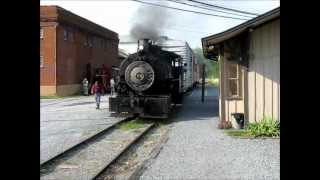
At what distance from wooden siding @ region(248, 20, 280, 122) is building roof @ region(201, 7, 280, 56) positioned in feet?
1.14

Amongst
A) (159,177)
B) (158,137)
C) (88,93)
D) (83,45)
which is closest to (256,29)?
(158,137)

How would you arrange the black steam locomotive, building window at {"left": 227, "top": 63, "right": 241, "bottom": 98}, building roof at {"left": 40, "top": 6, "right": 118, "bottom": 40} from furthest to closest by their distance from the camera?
building roof at {"left": 40, "top": 6, "right": 118, "bottom": 40} < the black steam locomotive < building window at {"left": 227, "top": 63, "right": 241, "bottom": 98}

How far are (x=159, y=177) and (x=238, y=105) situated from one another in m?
8.42

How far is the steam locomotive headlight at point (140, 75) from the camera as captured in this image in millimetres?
19094

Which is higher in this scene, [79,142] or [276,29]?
[276,29]

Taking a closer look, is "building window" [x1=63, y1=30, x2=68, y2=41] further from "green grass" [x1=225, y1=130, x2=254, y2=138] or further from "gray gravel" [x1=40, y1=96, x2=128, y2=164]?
"green grass" [x1=225, y1=130, x2=254, y2=138]

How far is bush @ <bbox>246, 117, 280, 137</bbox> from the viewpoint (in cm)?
1347

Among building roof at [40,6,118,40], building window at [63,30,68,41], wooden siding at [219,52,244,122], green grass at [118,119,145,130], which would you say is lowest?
green grass at [118,119,145,130]

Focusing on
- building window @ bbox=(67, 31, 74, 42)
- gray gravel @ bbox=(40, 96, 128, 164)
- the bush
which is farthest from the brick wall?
the bush

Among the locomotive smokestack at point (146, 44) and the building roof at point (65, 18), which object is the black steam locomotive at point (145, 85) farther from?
the building roof at point (65, 18)

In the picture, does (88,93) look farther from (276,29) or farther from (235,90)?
(276,29)

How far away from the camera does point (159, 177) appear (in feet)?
27.6
